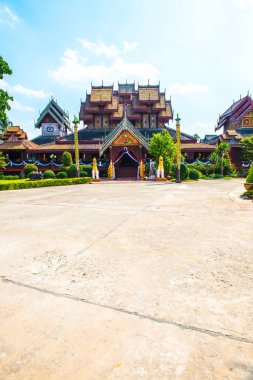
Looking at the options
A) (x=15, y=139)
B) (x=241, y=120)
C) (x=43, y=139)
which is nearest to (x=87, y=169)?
(x=15, y=139)

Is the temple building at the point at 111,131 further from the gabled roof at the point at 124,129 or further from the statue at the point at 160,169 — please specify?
the statue at the point at 160,169

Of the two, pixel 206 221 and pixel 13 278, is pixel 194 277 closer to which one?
pixel 13 278

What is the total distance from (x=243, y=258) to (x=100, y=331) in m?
2.55

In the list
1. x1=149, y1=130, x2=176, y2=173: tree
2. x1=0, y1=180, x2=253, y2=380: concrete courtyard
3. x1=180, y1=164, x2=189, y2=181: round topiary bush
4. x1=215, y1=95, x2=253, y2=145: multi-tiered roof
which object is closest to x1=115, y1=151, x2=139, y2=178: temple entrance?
x1=149, y1=130, x2=176, y2=173: tree

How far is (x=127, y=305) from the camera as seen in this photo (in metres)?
2.43

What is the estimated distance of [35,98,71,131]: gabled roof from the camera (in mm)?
38156

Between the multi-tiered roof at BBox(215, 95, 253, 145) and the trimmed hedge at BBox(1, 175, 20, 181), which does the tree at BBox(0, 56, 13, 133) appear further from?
the multi-tiered roof at BBox(215, 95, 253, 145)

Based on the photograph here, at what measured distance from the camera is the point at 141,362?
1717 millimetres

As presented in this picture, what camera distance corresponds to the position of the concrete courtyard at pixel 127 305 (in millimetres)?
1711

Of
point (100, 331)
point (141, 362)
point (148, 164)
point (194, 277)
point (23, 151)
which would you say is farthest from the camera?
point (23, 151)

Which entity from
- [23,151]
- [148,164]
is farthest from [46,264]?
[23,151]

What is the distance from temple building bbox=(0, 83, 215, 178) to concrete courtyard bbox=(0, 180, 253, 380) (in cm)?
2351

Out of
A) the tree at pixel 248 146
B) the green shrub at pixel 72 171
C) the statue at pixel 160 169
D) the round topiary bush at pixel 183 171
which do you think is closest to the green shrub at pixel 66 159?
the green shrub at pixel 72 171

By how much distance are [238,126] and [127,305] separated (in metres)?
38.5
